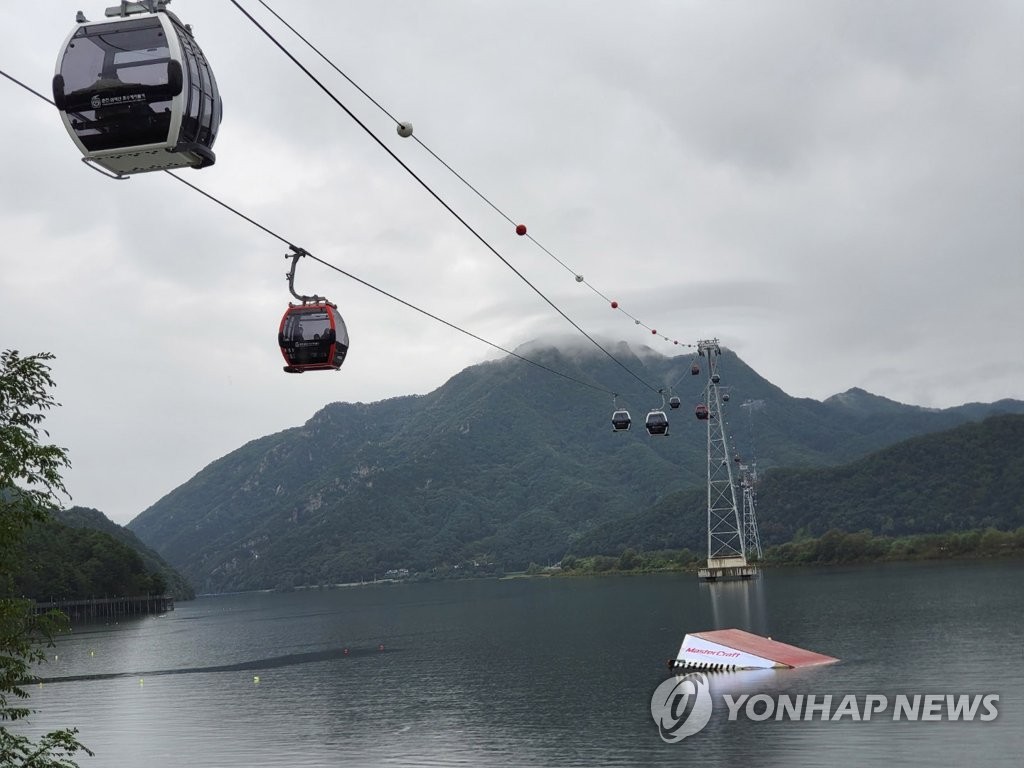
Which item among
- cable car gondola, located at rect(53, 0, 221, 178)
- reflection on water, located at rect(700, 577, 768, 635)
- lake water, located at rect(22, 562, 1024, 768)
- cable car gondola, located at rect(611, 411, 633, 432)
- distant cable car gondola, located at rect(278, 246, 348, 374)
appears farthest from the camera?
reflection on water, located at rect(700, 577, 768, 635)

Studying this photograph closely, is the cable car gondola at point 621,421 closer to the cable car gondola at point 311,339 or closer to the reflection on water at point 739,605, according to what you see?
the cable car gondola at point 311,339

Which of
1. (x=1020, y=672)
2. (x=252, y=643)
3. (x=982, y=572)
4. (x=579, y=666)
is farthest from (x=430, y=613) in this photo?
(x=1020, y=672)

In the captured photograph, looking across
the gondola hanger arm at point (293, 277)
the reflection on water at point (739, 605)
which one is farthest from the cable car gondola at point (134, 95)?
the reflection on water at point (739, 605)

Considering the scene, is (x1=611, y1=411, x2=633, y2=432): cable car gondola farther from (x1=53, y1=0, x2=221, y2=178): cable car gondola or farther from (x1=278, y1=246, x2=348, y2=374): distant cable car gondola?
(x1=53, y1=0, x2=221, y2=178): cable car gondola

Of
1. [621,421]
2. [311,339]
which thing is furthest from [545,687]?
[311,339]

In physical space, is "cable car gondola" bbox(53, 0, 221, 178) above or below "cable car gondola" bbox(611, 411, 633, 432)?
above

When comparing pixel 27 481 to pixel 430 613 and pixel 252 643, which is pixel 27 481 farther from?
pixel 430 613

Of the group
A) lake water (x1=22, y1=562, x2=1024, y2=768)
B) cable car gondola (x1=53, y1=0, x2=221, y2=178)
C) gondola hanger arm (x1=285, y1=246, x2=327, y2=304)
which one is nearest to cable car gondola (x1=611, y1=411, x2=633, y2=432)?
lake water (x1=22, y1=562, x2=1024, y2=768)
